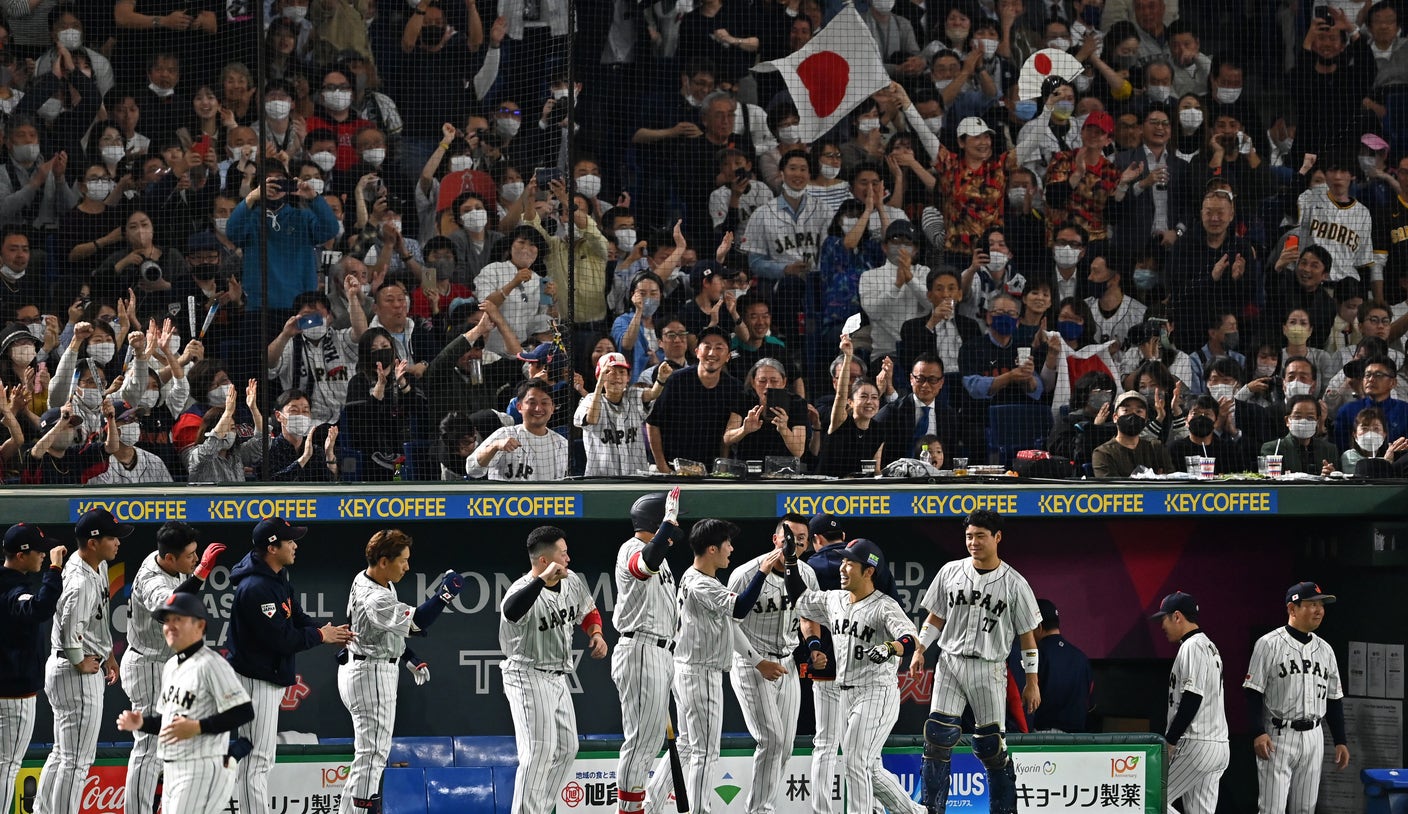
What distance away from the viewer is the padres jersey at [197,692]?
728 cm

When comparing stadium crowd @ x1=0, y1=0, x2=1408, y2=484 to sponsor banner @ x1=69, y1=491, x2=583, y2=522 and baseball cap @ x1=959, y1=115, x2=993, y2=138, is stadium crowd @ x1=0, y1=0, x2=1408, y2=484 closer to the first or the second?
baseball cap @ x1=959, y1=115, x2=993, y2=138

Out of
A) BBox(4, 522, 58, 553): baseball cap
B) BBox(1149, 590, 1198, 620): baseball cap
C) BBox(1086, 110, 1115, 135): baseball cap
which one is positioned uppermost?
BBox(1086, 110, 1115, 135): baseball cap

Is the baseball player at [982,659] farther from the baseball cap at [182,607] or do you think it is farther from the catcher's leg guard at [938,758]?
the baseball cap at [182,607]

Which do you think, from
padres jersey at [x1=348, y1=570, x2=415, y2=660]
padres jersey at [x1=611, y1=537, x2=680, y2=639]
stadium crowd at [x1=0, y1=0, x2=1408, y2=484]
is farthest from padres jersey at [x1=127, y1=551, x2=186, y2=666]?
padres jersey at [x1=611, y1=537, x2=680, y2=639]

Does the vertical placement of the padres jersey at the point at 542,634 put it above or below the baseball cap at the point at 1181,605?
below

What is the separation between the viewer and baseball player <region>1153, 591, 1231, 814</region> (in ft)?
31.3

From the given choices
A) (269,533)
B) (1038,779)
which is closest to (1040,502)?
(1038,779)

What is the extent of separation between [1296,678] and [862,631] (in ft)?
8.72

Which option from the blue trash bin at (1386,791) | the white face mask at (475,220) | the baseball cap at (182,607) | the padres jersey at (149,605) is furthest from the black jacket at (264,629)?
the blue trash bin at (1386,791)

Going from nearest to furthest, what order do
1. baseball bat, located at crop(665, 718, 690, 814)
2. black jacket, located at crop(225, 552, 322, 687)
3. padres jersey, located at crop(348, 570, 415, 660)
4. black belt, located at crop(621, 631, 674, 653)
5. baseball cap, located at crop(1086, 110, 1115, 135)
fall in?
black jacket, located at crop(225, 552, 322, 687), padres jersey, located at crop(348, 570, 415, 660), black belt, located at crop(621, 631, 674, 653), baseball bat, located at crop(665, 718, 690, 814), baseball cap, located at crop(1086, 110, 1115, 135)

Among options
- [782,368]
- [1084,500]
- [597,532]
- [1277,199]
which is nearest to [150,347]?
[597,532]

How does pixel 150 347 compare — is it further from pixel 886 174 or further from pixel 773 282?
pixel 886 174

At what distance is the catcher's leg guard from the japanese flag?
483 cm

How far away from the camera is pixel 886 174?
40.0 ft
